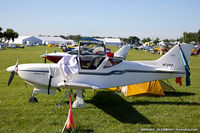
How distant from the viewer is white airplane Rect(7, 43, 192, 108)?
6672 millimetres

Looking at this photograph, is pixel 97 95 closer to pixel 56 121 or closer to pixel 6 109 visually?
pixel 56 121

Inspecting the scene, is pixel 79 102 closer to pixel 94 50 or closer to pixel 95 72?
pixel 95 72

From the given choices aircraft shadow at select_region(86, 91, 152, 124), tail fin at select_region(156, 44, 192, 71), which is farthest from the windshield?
tail fin at select_region(156, 44, 192, 71)

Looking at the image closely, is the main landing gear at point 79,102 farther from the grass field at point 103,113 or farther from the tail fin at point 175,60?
the tail fin at point 175,60

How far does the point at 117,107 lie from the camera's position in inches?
275

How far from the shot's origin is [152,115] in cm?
628

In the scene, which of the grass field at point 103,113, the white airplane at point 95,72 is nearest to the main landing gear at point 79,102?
the white airplane at point 95,72

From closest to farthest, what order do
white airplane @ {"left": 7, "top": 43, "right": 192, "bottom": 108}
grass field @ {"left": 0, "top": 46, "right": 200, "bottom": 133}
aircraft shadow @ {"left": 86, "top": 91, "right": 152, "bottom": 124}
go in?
grass field @ {"left": 0, "top": 46, "right": 200, "bottom": 133}, aircraft shadow @ {"left": 86, "top": 91, "right": 152, "bottom": 124}, white airplane @ {"left": 7, "top": 43, "right": 192, "bottom": 108}

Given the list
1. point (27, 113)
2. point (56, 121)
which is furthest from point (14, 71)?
point (56, 121)

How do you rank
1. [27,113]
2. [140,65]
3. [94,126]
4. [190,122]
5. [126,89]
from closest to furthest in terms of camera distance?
[94,126] < [190,122] < [27,113] < [140,65] < [126,89]

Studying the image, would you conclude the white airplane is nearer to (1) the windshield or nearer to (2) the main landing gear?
(2) the main landing gear

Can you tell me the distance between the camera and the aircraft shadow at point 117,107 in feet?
19.3

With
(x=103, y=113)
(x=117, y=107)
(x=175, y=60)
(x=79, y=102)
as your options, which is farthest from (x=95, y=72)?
(x=175, y=60)

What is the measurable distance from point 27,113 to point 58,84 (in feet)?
4.73
